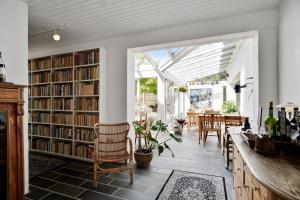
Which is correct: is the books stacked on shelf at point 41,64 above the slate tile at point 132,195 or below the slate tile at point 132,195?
above

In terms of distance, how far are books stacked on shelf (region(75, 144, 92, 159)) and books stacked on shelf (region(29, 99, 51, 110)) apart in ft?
3.94

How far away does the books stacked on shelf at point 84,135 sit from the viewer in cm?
369

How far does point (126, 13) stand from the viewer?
2.71 meters

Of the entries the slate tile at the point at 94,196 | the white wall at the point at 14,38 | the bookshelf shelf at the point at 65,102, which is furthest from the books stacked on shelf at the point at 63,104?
the slate tile at the point at 94,196

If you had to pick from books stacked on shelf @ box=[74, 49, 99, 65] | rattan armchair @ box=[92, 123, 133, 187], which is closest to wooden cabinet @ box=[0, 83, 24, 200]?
rattan armchair @ box=[92, 123, 133, 187]

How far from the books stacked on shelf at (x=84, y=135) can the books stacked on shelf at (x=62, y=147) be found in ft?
0.88

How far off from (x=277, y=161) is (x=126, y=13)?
2.57m

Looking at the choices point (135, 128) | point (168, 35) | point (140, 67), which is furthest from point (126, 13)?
point (140, 67)

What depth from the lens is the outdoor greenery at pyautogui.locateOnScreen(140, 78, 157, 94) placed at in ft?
25.2

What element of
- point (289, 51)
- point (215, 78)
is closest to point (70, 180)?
point (289, 51)

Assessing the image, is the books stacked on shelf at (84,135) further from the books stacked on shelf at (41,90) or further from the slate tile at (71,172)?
the books stacked on shelf at (41,90)

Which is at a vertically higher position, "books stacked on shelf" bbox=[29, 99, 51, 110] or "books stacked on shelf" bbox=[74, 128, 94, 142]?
"books stacked on shelf" bbox=[29, 99, 51, 110]

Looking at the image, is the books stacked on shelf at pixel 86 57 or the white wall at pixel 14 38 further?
the books stacked on shelf at pixel 86 57

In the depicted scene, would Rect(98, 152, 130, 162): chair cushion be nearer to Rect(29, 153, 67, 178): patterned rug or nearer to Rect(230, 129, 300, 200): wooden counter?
Rect(29, 153, 67, 178): patterned rug
